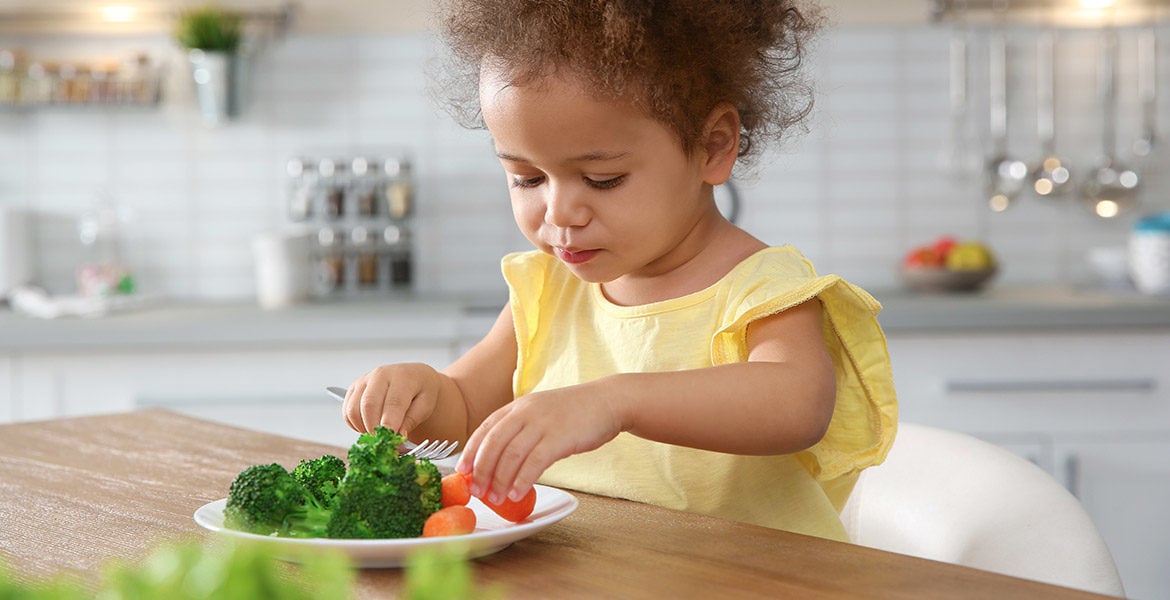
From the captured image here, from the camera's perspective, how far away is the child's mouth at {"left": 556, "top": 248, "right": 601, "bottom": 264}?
3.35 feet

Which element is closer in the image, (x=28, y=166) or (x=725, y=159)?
(x=725, y=159)

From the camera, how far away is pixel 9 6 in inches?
114

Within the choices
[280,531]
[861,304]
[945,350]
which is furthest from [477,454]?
[945,350]

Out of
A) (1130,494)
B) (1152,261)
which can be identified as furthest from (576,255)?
(1152,261)

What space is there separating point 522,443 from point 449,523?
6 cm

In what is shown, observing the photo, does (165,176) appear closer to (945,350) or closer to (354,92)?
(354,92)

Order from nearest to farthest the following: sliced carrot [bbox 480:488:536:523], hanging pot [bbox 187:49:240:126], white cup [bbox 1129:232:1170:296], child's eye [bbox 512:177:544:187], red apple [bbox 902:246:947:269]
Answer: sliced carrot [bbox 480:488:536:523] → child's eye [bbox 512:177:544:187] → white cup [bbox 1129:232:1170:296] → red apple [bbox 902:246:947:269] → hanging pot [bbox 187:49:240:126]

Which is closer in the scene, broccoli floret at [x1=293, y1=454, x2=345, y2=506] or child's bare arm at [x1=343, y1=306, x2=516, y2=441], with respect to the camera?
broccoli floret at [x1=293, y1=454, x2=345, y2=506]

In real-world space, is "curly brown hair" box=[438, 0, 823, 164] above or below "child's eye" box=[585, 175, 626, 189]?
above

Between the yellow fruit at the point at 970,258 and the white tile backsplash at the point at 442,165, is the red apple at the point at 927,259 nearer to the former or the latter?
the yellow fruit at the point at 970,258

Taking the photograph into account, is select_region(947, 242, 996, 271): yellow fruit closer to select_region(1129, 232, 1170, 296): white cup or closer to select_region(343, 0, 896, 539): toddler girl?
select_region(1129, 232, 1170, 296): white cup

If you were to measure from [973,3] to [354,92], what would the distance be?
4.80 feet

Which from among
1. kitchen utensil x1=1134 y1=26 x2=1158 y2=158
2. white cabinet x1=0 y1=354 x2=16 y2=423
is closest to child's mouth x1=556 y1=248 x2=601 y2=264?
white cabinet x1=0 y1=354 x2=16 y2=423

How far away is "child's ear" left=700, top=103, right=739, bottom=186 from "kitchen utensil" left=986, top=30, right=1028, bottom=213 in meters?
2.05
